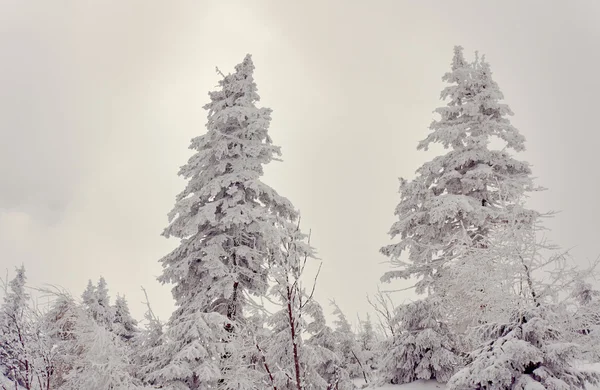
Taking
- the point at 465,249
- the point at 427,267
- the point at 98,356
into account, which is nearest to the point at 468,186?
the point at 427,267

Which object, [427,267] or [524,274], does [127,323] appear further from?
[524,274]

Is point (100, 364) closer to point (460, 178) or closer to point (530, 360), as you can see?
point (530, 360)

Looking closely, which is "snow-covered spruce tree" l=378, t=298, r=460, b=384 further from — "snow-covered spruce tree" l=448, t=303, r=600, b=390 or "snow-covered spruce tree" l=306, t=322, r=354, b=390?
"snow-covered spruce tree" l=448, t=303, r=600, b=390

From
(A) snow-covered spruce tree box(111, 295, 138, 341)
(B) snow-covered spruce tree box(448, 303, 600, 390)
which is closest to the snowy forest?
(B) snow-covered spruce tree box(448, 303, 600, 390)

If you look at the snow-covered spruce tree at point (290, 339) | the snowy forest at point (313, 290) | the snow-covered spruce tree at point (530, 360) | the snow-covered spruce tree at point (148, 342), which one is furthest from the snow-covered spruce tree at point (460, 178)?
the snow-covered spruce tree at point (148, 342)

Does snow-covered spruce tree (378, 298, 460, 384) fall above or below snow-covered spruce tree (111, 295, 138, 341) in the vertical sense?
below

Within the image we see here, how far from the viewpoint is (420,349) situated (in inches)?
508

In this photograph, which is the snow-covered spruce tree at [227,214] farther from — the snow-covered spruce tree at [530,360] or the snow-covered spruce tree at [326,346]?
the snow-covered spruce tree at [530,360]

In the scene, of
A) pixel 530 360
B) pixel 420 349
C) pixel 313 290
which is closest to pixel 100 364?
pixel 313 290

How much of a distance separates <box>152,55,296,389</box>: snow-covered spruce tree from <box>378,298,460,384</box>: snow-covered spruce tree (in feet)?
16.6

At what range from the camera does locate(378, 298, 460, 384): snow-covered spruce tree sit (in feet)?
41.2

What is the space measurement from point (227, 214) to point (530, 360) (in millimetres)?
9862

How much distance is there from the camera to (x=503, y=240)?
870 cm

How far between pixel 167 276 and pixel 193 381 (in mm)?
5079
